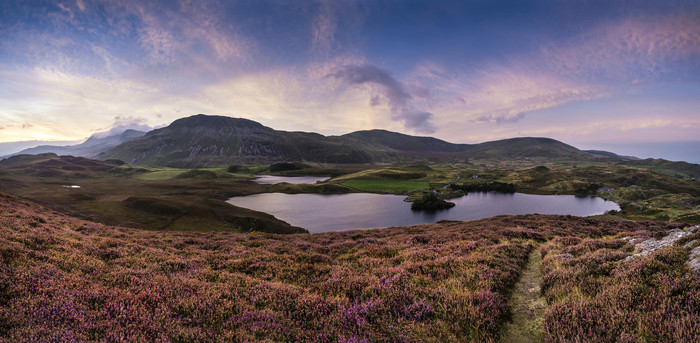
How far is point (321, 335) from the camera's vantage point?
5.81 m

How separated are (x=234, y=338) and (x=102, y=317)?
10.7 ft

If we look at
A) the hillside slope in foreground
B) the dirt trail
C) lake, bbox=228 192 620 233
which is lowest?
lake, bbox=228 192 620 233

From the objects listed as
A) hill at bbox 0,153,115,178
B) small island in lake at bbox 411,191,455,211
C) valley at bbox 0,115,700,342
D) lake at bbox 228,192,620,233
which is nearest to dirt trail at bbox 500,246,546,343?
valley at bbox 0,115,700,342

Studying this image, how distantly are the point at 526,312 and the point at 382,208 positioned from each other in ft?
265

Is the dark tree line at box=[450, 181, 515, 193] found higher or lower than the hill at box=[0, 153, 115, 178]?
lower

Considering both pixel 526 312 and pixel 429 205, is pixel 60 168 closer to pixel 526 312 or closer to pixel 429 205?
pixel 429 205

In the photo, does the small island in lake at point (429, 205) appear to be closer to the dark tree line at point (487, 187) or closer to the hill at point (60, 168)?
the dark tree line at point (487, 187)

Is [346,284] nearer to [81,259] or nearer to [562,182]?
[81,259]

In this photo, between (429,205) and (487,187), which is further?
(487,187)

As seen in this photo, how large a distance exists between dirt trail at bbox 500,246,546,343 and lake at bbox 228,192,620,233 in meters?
53.8

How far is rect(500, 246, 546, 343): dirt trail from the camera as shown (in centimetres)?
627

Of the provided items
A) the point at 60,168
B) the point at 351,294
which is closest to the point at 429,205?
the point at 351,294

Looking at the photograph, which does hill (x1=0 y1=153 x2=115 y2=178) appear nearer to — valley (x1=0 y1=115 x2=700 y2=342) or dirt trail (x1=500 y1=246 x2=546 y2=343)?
valley (x1=0 y1=115 x2=700 y2=342)

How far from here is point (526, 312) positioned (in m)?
7.38
